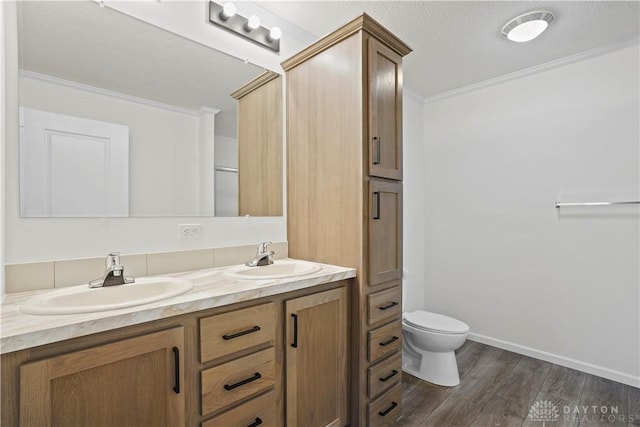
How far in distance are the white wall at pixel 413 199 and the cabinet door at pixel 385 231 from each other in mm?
1154

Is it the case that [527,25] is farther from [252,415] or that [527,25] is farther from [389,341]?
[252,415]

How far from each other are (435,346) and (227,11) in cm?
250

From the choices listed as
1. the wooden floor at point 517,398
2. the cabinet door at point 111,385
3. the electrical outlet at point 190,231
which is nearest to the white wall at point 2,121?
the cabinet door at point 111,385

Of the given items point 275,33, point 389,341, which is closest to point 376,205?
point 389,341

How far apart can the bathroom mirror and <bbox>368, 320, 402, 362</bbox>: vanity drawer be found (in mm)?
1062

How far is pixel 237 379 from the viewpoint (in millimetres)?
1182

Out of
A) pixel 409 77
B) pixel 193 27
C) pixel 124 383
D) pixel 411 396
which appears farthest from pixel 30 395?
pixel 409 77

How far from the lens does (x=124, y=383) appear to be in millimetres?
932

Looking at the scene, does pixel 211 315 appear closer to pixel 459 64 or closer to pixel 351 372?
pixel 351 372

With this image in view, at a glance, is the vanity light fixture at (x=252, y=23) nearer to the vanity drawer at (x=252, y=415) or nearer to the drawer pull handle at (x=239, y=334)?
the drawer pull handle at (x=239, y=334)

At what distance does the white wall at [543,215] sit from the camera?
7.28 feet

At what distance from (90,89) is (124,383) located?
123 cm

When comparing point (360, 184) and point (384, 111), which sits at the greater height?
point (384, 111)

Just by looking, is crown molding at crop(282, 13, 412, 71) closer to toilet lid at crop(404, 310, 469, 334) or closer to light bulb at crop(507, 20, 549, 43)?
light bulb at crop(507, 20, 549, 43)
